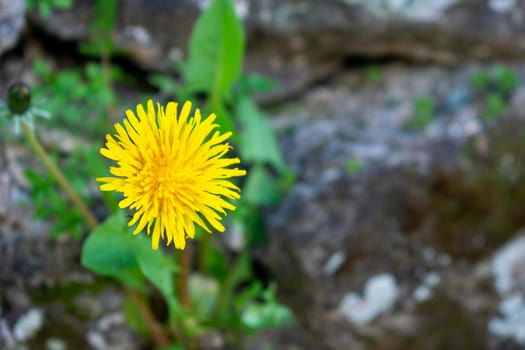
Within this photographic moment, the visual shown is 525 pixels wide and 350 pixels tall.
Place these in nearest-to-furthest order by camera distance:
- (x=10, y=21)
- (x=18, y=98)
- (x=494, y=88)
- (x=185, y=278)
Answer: (x=18, y=98) → (x=185, y=278) → (x=10, y=21) → (x=494, y=88)

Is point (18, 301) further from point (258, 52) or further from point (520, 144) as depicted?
point (520, 144)

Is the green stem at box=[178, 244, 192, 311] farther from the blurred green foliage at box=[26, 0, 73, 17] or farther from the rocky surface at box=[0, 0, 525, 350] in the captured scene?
the blurred green foliage at box=[26, 0, 73, 17]

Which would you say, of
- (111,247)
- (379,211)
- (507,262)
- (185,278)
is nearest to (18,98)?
(111,247)

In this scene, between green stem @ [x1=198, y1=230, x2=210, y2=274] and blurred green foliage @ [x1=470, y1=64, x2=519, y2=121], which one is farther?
blurred green foliage @ [x1=470, y1=64, x2=519, y2=121]

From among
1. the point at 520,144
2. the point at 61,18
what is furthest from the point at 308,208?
the point at 61,18

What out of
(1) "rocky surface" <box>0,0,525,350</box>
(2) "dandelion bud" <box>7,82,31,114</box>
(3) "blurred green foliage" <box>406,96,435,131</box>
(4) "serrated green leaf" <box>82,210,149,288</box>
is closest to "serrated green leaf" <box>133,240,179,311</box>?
(4) "serrated green leaf" <box>82,210,149,288</box>

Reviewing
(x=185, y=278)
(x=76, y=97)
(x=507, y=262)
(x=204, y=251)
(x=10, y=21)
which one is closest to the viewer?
(x=185, y=278)

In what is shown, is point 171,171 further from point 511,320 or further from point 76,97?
point 511,320

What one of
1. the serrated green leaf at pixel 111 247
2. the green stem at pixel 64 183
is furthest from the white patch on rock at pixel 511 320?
the green stem at pixel 64 183
